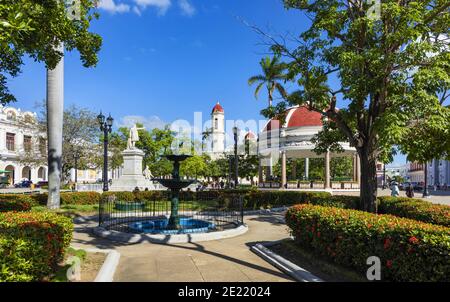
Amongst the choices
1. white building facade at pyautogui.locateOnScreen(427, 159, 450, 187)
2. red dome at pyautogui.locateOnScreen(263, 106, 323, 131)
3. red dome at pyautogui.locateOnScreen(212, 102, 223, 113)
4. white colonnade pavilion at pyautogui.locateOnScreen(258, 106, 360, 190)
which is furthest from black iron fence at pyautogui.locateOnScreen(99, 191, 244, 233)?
red dome at pyautogui.locateOnScreen(212, 102, 223, 113)

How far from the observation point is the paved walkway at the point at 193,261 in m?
7.04

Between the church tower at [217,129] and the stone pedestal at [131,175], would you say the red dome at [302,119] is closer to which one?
the stone pedestal at [131,175]

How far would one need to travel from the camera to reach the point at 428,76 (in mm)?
9820

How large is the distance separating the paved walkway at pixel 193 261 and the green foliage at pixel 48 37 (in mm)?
5725

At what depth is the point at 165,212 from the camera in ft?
60.5

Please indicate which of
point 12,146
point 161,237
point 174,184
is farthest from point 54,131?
point 12,146

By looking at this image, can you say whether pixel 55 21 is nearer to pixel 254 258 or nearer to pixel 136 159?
pixel 254 258

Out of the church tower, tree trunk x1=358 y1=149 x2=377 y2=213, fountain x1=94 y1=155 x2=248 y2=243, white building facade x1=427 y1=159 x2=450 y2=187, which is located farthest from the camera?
the church tower

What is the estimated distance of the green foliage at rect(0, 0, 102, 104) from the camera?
789 centimetres

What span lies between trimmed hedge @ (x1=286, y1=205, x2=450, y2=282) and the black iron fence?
574cm

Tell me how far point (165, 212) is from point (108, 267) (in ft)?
36.7

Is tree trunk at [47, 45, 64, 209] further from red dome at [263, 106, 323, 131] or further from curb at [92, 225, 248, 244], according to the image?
red dome at [263, 106, 323, 131]

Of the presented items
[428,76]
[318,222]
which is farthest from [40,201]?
[428,76]

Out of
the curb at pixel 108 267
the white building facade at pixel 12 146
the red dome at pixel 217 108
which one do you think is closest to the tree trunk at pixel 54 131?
the curb at pixel 108 267
